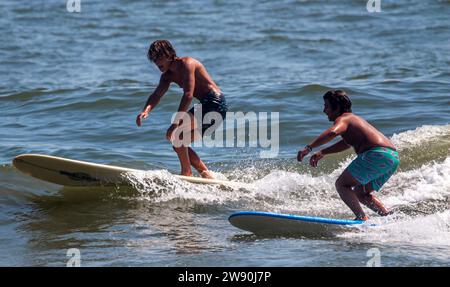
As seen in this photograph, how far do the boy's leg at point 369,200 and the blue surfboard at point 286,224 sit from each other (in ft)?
1.55

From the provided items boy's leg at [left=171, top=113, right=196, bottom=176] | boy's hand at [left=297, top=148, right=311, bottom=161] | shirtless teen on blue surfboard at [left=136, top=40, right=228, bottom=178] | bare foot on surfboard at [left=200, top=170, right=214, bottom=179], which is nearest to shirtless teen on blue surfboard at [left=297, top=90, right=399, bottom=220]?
boy's hand at [left=297, top=148, right=311, bottom=161]

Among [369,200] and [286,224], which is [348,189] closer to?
[369,200]

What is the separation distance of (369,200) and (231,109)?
7345mm

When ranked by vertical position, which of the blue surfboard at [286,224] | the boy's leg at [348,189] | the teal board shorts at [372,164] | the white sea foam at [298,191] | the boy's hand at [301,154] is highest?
the boy's hand at [301,154]

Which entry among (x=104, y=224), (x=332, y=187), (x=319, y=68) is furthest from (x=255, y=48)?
(x=104, y=224)

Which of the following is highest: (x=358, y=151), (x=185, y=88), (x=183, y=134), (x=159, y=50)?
(x=159, y=50)

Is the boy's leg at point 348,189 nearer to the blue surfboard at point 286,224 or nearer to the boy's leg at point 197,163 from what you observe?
the blue surfboard at point 286,224

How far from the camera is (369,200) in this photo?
839cm

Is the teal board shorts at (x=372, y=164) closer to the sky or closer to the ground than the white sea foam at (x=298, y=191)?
closer to the sky

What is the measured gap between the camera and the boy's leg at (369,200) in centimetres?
836

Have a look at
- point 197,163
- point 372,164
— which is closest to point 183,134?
point 197,163

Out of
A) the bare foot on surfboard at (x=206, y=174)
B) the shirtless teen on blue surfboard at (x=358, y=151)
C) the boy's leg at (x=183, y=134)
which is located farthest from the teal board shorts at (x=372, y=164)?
the bare foot on surfboard at (x=206, y=174)

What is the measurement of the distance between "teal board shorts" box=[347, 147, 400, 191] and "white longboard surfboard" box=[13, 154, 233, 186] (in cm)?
227

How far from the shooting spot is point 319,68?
19281 millimetres
